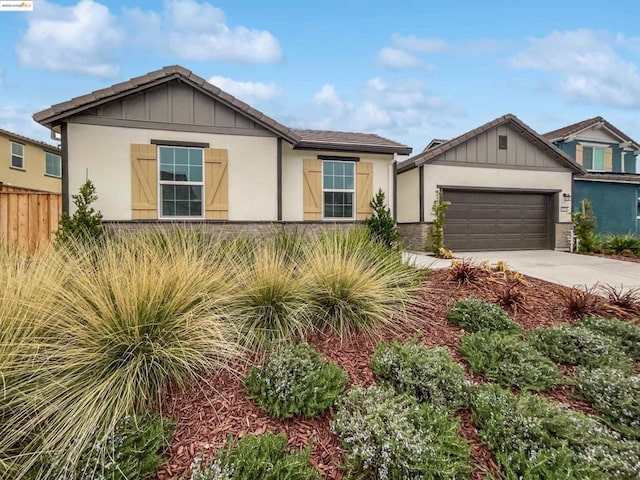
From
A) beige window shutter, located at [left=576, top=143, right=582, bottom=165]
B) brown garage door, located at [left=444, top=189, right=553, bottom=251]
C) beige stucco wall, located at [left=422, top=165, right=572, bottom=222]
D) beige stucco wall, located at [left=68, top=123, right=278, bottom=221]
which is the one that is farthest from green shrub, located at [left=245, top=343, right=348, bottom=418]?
beige window shutter, located at [left=576, top=143, right=582, bottom=165]

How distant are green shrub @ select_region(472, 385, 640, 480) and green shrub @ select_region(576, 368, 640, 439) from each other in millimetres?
186

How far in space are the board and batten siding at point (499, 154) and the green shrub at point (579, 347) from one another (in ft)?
28.1

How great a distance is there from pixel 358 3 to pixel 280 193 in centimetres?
586

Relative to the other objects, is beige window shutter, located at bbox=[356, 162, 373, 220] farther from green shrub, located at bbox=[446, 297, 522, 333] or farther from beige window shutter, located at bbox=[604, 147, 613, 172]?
beige window shutter, located at bbox=[604, 147, 613, 172]

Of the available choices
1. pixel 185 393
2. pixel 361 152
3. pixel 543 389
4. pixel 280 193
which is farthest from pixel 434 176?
pixel 185 393

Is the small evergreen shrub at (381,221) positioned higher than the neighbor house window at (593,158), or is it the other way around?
the neighbor house window at (593,158)

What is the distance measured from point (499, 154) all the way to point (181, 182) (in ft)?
34.1

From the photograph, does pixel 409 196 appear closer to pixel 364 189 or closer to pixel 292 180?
pixel 364 189

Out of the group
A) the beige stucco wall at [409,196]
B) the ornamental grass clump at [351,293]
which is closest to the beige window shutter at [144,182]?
the ornamental grass clump at [351,293]

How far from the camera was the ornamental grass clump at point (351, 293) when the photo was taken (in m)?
3.51

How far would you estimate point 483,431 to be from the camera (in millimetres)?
2291

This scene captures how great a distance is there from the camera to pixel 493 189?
463 inches

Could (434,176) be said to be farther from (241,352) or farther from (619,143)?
(619,143)

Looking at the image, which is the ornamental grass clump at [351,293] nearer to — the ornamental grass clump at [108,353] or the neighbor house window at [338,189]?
the ornamental grass clump at [108,353]
